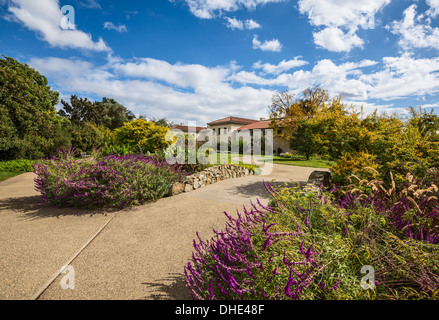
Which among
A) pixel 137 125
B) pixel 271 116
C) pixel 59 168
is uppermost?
pixel 271 116

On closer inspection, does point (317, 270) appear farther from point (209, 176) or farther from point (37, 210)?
point (209, 176)

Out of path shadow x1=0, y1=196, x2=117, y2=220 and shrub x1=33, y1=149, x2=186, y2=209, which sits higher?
shrub x1=33, y1=149, x2=186, y2=209

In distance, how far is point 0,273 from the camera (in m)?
2.51

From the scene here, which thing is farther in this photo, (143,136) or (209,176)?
(143,136)

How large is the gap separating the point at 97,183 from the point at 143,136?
7.15 meters

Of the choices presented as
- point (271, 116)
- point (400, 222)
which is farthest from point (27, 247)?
point (271, 116)

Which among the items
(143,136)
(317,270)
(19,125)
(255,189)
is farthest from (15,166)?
(317,270)

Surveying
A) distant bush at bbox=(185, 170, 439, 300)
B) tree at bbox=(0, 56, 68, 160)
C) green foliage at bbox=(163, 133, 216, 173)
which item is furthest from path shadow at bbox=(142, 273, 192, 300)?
tree at bbox=(0, 56, 68, 160)

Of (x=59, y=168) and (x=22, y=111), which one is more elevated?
(x=22, y=111)

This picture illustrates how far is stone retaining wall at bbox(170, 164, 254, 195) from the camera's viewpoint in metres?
6.64

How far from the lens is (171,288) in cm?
228

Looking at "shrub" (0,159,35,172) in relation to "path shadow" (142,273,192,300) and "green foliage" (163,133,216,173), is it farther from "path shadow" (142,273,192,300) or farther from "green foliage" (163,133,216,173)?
"path shadow" (142,273,192,300)
